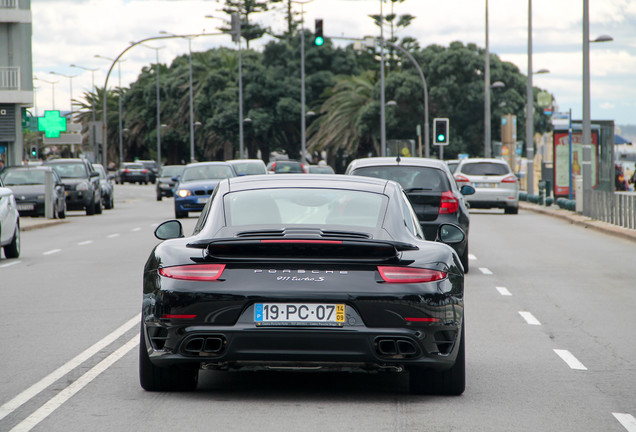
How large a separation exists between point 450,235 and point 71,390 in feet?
9.10

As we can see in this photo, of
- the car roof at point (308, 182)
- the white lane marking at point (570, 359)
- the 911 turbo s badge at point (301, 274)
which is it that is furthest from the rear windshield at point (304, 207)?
the white lane marking at point (570, 359)

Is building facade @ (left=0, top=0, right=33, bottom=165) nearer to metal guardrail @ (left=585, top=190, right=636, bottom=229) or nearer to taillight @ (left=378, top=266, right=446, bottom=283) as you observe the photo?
metal guardrail @ (left=585, top=190, right=636, bottom=229)

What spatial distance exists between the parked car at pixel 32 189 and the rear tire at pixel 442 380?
28.0 meters

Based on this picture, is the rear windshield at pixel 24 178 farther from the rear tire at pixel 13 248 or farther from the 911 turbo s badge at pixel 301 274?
the 911 turbo s badge at pixel 301 274

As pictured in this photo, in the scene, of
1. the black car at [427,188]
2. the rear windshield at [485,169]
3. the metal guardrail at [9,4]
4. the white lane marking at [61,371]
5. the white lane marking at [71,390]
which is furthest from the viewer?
the metal guardrail at [9,4]

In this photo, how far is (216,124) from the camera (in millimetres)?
90625

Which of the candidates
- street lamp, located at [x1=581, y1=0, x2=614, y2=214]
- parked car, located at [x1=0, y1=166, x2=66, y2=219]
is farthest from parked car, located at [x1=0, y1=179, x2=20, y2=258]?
street lamp, located at [x1=581, y1=0, x2=614, y2=214]

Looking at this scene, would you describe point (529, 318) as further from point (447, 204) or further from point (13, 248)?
point (13, 248)

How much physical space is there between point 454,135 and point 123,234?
160 ft

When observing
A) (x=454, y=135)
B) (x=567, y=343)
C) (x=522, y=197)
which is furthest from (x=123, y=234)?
(x=454, y=135)

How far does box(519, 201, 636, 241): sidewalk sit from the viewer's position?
25.9 meters

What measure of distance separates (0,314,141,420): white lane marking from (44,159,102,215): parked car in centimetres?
2747

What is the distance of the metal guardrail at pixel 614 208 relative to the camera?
90.3 feet

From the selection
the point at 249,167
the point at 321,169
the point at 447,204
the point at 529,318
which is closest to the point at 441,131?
the point at 321,169
